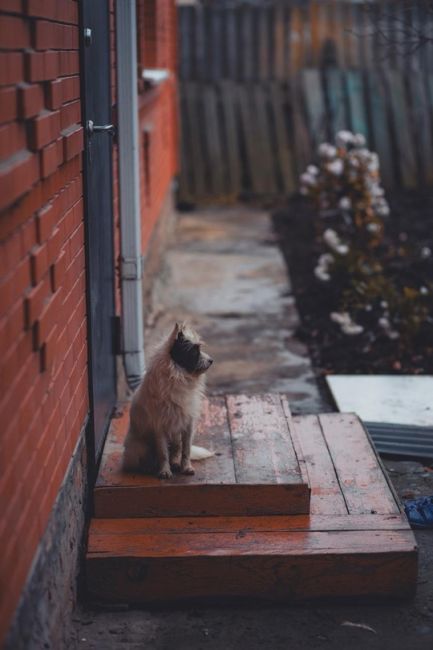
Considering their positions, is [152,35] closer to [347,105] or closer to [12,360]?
[347,105]

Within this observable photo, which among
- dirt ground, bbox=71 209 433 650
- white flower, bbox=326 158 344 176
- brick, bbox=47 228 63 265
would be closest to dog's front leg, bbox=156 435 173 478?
dirt ground, bbox=71 209 433 650

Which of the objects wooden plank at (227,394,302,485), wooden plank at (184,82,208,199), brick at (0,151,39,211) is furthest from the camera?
wooden plank at (184,82,208,199)

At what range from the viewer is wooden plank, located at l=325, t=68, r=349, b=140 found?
53.0 ft

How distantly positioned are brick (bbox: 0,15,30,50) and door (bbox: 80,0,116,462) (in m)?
1.39

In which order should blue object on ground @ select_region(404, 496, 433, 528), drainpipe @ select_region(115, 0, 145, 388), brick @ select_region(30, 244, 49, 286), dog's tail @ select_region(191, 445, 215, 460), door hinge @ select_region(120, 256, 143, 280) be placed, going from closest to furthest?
brick @ select_region(30, 244, 49, 286), dog's tail @ select_region(191, 445, 215, 460), blue object on ground @ select_region(404, 496, 433, 528), drainpipe @ select_region(115, 0, 145, 388), door hinge @ select_region(120, 256, 143, 280)

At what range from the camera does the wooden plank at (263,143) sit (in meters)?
16.3

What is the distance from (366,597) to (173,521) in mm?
949

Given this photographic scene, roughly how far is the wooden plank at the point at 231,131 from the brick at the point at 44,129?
12517mm

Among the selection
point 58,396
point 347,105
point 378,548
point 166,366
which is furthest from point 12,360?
point 347,105

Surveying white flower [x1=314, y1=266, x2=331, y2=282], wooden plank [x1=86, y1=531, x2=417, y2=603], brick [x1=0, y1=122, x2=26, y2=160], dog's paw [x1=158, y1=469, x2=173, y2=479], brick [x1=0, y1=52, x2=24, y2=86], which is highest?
brick [x1=0, y1=52, x2=24, y2=86]

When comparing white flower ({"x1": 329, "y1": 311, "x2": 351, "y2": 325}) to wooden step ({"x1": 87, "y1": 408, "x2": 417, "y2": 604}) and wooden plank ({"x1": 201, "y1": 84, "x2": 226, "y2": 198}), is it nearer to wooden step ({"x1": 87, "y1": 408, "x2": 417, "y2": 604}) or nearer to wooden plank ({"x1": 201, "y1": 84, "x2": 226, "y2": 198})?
wooden step ({"x1": 87, "y1": 408, "x2": 417, "y2": 604})

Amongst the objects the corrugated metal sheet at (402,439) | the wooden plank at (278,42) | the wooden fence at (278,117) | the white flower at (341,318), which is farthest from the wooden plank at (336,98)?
the corrugated metal sheet at (402,439)

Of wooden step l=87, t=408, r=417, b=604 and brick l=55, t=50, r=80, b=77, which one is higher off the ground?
brick l=55, t=50, r=80, b=77

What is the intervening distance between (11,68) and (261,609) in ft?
8.62
